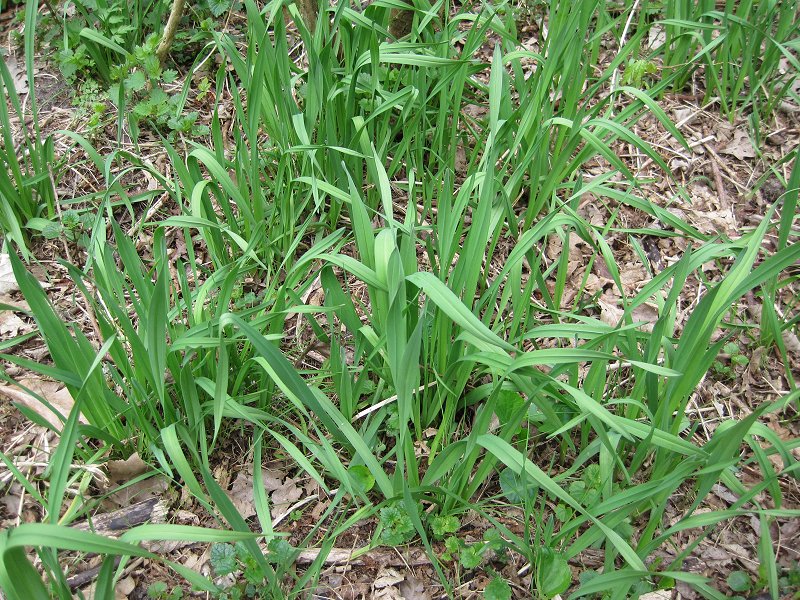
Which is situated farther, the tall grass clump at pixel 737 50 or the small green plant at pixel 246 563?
the tall grass clump at pixel 737 50

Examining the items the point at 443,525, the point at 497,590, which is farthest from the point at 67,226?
the point at 497,590

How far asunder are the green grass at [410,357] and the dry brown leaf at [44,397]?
5cm

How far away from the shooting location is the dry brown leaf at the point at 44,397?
5.49 ft

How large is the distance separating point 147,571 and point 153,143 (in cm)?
151

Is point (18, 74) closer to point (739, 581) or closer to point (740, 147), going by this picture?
point (740, 147)

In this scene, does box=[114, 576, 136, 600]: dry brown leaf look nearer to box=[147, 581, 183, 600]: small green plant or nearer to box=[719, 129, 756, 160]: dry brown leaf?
box=[147, 581, 183, 600]: small green plant

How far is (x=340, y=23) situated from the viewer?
6.62ft

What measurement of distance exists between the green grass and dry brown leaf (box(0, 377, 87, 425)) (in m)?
0.05

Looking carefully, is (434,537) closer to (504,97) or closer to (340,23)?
(504,97)

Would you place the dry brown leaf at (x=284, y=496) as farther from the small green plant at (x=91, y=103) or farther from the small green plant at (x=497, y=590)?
the small green plant at (x=91, y=103)

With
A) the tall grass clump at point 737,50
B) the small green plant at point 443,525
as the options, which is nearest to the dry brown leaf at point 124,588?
the small green plant at point 443,525

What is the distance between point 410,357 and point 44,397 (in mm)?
1077

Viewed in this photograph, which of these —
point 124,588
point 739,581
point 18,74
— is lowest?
point 739,581

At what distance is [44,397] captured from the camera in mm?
1760
